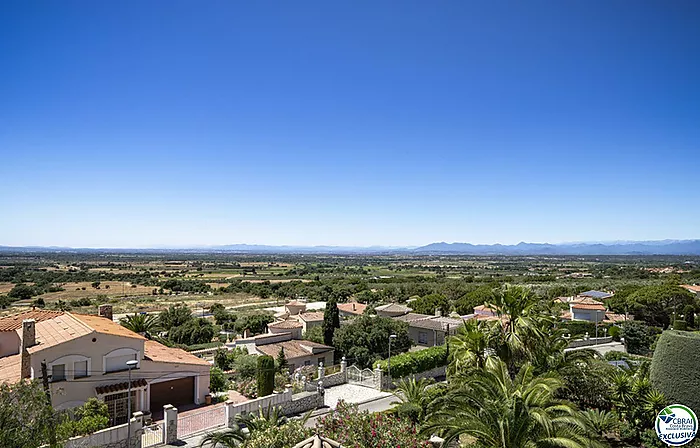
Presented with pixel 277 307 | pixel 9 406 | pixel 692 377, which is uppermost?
pixel 9 406

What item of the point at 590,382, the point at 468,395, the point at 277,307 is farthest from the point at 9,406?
the point at 277,307

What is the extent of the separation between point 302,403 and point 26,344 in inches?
499

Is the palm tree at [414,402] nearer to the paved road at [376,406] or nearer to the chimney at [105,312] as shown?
the paved road at [376,406]

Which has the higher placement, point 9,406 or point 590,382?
point 9,406

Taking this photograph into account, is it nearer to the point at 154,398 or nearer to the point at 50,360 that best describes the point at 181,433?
the point at 154,398

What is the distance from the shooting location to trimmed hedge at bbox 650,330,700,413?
666 inches

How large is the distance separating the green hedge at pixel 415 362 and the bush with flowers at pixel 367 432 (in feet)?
50.9

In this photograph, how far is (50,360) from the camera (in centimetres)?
1902

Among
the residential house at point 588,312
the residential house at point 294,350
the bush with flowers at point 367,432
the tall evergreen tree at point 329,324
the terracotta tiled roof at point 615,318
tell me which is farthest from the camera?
the terracotta tiled roof at point 615,318

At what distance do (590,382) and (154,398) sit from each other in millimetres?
20268

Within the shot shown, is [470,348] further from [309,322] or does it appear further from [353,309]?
[353,309]

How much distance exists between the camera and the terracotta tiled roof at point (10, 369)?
19438mm

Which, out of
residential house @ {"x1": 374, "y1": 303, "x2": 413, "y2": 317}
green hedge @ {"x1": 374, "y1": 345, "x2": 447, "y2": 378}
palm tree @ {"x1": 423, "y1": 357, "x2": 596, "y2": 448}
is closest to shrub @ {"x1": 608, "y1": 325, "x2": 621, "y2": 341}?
residential house @ {"x1": 374, "y1": 303, "x2": 413, "y2": 317}

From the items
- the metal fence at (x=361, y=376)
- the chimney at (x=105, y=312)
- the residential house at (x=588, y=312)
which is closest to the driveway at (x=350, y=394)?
the metal fence at (x=361, y=376)
